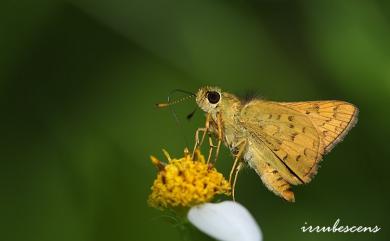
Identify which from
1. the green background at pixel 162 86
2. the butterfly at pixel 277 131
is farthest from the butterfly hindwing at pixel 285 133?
the green background at pixel 162 86

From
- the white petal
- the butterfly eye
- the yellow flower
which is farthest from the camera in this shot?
the butterfly eye

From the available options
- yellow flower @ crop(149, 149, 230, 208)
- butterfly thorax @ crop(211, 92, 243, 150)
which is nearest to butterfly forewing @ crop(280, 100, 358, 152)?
butterfly thorax @ crop(211, 92, 243, 150)

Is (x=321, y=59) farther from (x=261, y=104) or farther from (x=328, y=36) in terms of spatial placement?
(x=261, y=104)

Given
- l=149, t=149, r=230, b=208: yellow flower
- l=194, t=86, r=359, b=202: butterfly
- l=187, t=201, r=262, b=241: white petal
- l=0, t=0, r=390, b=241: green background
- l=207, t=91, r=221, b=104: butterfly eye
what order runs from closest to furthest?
l=187, t=201, r=262, b=241: white petal < l=149, t=149, r=230, b=208: yellow flower < l=194, t=86, r=359, b=202: butterfly < l=207, t=91, r=221, b=104: butterfly eye < l=0, t=0, r=390, b=241: green background

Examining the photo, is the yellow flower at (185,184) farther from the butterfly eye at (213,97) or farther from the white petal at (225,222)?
the butterfly eye at (213,97)

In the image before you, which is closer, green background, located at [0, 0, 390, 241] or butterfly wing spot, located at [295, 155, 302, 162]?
butterfly wing spot, located at [295, 155, 302, 162]

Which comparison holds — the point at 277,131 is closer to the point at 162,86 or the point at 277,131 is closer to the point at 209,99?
the point at 209,99

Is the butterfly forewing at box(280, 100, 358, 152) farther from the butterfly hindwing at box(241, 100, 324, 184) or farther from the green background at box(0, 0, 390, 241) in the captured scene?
the green background at box(0, 0, 390, 241)
